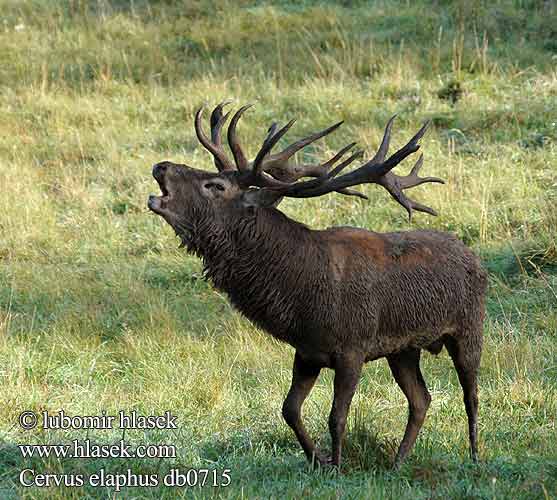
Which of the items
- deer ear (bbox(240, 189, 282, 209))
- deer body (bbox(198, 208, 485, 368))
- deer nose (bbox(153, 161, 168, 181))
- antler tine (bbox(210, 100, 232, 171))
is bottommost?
deer body (bbox(198, 208, 485, 368))

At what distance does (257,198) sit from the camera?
5391mm

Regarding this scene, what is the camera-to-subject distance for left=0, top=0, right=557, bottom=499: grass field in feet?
18.5

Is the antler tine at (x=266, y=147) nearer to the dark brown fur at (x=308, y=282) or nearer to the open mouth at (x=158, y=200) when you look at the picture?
the dark brown fur at (x=308, y=282)

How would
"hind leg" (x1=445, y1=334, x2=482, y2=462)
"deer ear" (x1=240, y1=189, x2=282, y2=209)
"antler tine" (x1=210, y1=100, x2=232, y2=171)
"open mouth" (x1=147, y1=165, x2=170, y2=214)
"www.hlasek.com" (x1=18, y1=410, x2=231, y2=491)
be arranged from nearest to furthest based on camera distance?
"www.hlasek.com" (x1=18, y1=410, x2=231, y2=491)
"open mouth" (x1=147, y1=165, x2=170, y2=214)
"deer ear" (x1=240, y1=189, x2=282, y2=209)
"antler tine" (x1=210, y1=100, x2=232, y2=171)
"hind leg" (x1=445, y1=334, x2=482, y2=462)

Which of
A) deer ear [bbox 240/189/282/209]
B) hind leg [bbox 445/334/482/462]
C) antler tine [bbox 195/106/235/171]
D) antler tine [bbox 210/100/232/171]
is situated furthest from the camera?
hind leg [bbox 445/334/482/462]

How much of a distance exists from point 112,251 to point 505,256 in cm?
346

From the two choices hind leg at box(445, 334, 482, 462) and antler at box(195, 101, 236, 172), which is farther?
hind leg at box(445, 334, 482, 462)

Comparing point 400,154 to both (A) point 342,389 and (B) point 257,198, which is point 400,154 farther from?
(A) point 342,389

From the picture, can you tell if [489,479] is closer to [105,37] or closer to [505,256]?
[505,256]

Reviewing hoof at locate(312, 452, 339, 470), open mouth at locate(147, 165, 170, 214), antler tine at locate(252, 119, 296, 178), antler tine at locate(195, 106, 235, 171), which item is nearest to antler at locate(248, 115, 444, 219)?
antler tine at locate(252, 119, 296, 178)

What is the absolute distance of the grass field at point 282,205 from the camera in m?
5.64

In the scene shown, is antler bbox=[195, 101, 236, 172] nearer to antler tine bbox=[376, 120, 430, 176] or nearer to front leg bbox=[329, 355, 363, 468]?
antler tine bbox=[376, 120, 430, 176]

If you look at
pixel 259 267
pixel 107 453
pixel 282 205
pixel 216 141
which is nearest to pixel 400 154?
pixel 259 267

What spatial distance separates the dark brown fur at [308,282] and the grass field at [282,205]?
1.69ft
